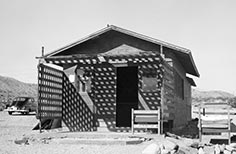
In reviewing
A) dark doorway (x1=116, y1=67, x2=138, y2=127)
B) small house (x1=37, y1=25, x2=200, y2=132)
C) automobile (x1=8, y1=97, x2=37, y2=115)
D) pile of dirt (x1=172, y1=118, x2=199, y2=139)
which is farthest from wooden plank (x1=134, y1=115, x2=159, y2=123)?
automobile (x1=8, y1=97, x2=37, y2=115)

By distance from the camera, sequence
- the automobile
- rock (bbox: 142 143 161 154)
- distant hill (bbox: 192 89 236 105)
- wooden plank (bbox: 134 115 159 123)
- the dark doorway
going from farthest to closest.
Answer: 1. distant hill (bbox: 192 89 236 105)
2. the automobile
3. the dark doorway
4. wooden plank (bbox: 134 115 159 123)
5. rock (bbox: 142 143 161 154)

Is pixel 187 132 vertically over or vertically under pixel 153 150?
under

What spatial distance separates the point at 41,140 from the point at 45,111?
259 centimetres

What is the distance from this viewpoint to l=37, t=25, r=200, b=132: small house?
14.6 metres

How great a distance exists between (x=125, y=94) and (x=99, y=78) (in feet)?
14.4

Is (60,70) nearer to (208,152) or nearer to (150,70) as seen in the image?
(150,70)

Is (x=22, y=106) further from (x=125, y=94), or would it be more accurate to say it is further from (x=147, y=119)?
(x=147, y=119)

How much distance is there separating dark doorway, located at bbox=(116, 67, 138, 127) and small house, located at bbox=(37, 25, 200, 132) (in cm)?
306

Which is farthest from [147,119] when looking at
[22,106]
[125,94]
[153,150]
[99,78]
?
[22,106]

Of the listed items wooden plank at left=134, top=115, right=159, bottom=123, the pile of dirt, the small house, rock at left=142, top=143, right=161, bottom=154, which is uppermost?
the small house

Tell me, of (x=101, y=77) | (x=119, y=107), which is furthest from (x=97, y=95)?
(x=119, y=107)

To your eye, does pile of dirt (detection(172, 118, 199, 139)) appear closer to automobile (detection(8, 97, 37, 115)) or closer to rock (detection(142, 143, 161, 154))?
rock (detection(142, 143, 161, 154))

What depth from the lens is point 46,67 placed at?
14.9 m

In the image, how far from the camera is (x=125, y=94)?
1961 centimetres
